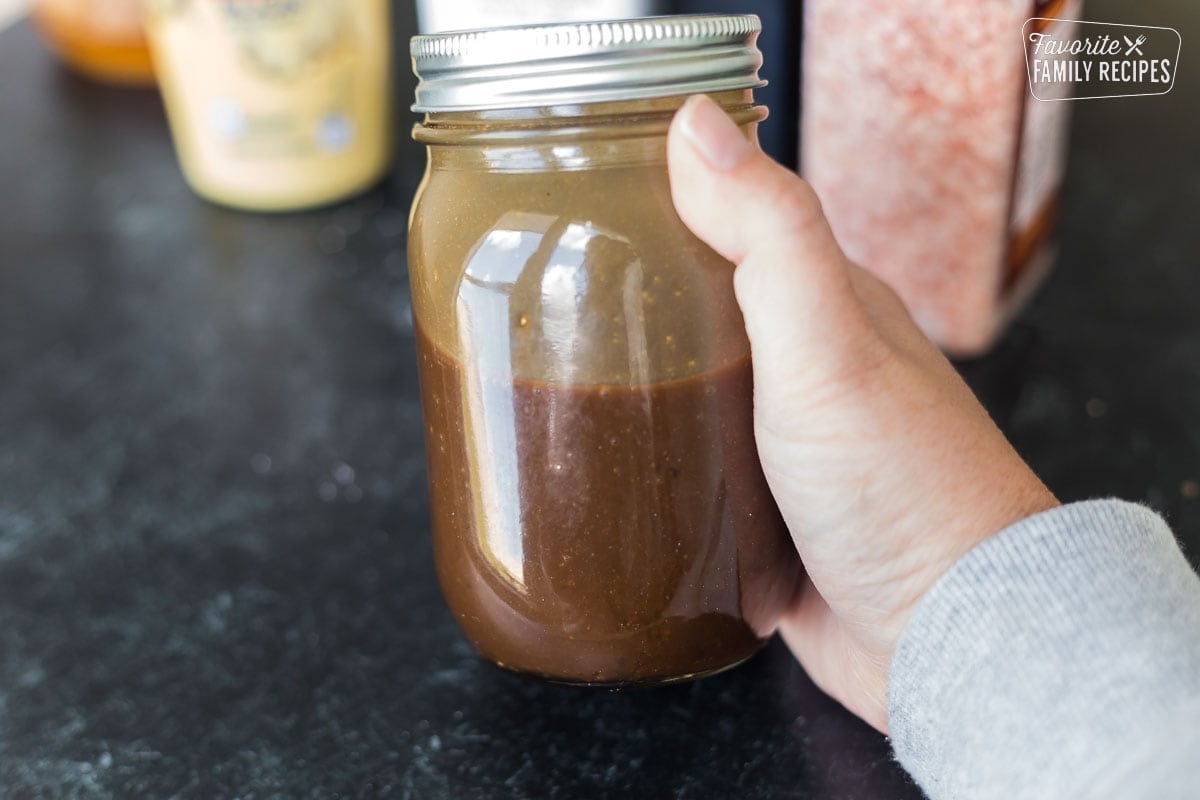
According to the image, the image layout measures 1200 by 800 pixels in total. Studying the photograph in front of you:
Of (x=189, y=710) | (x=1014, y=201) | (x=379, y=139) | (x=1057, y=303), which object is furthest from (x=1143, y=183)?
(x=189, y=710)

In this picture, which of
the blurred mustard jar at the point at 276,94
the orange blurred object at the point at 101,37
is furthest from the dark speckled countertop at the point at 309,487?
the orange blurred object at the point at 101,37

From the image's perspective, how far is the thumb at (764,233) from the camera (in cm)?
38

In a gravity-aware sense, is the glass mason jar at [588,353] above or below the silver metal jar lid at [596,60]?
below

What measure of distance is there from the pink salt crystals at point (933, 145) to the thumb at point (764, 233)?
27cm

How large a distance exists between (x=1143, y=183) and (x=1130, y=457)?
40cm

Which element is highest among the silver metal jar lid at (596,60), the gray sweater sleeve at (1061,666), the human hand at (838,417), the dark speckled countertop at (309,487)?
the silver metal jar lid at (596,60)

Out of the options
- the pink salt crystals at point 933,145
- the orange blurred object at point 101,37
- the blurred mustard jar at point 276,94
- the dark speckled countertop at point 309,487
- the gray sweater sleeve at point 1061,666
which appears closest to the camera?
the gray sweater sleeve at point 1061,666

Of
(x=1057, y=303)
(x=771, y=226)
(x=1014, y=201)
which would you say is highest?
(x=771, y=226)

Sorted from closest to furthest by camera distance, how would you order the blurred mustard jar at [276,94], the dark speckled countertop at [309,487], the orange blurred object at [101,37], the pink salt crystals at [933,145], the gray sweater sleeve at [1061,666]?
the gray sweater sleeve at [1061,666] < the dark speckled countertop at [309,487] < the pink salt crystals at [933,145] < the blurred mustard jar at [276,94] < the orange blurred object at [101,37]

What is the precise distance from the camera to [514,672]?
1.56 feet

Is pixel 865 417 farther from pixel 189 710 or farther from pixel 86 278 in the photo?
pixel 86 278

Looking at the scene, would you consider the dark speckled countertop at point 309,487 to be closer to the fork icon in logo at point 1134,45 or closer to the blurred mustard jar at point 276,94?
the blurred mustard jar at point 276,94

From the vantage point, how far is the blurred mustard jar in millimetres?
864

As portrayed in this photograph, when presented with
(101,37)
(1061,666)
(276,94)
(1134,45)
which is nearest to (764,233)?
(1061,666)
